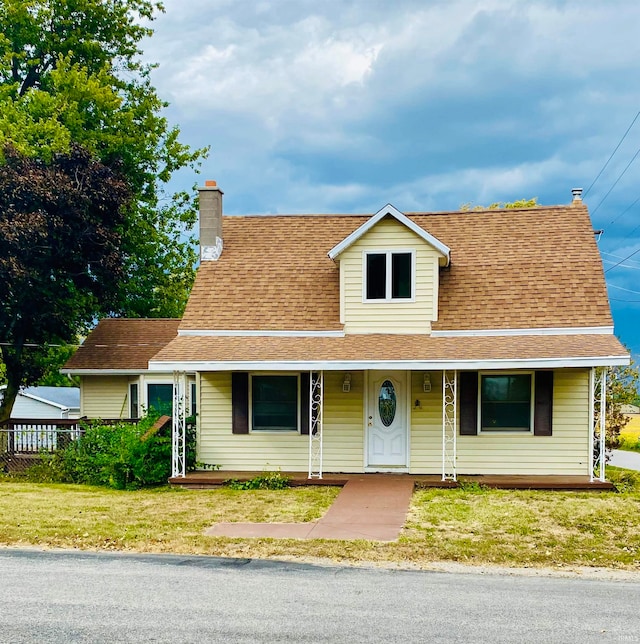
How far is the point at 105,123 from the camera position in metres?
25.2

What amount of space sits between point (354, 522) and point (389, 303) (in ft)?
19.4

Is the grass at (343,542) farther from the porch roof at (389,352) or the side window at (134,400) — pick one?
the side window at (134,400)

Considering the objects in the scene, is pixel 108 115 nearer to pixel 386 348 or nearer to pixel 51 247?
pixel 51 247

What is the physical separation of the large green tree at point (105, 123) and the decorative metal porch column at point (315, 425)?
10138 millimetres

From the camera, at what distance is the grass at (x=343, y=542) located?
28.9 ft

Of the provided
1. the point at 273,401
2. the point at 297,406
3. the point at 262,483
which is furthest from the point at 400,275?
the point at 262,483

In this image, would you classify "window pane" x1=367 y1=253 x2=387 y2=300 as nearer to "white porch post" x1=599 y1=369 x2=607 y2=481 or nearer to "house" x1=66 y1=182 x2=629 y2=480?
"house" x1=66 y1=182 x2=629 y2=480

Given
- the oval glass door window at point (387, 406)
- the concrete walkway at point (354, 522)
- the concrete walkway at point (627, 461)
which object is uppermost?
the oval glass door window at point (387, 406)

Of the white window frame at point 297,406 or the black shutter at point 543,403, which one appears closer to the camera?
the black shutter at point 543,403

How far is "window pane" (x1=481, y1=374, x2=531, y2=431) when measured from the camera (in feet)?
46.3

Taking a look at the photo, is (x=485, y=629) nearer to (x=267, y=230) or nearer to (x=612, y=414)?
(x=267, y=230)

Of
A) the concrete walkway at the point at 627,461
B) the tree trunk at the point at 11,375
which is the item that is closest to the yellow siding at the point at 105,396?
the tree trunk at the point at 11,375

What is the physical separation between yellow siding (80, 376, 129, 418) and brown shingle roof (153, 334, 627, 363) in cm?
706

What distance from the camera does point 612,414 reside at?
773 inches
